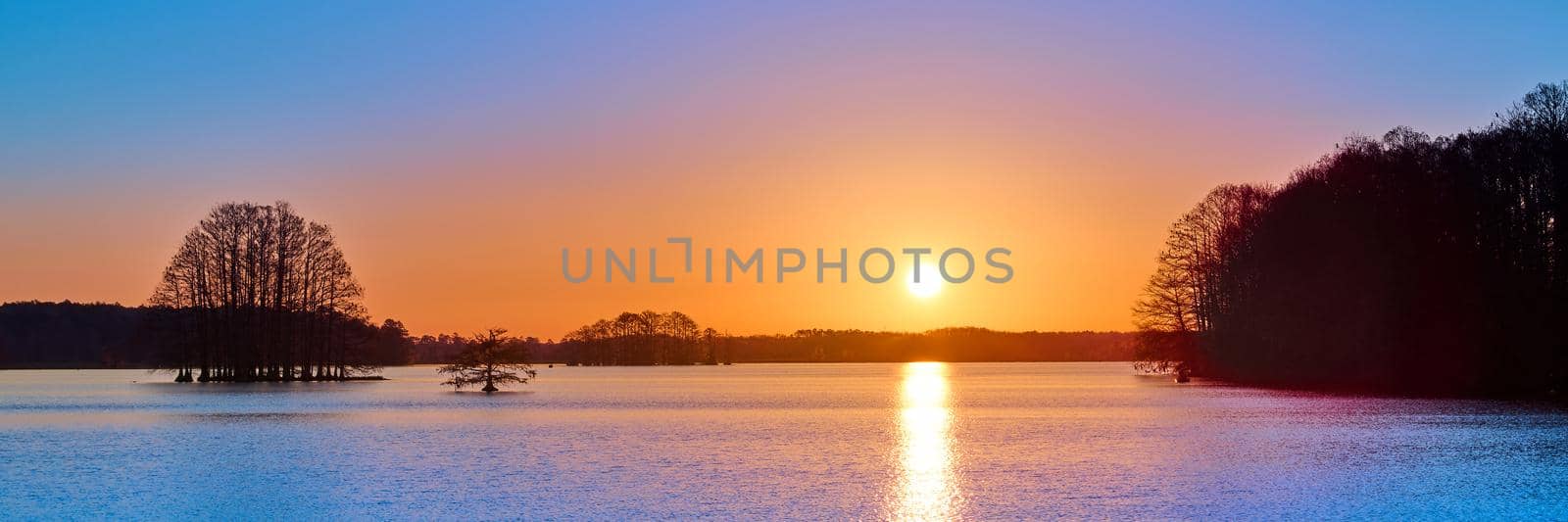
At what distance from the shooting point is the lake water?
20.7 meters

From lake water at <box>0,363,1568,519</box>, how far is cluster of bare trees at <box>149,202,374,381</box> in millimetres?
32399

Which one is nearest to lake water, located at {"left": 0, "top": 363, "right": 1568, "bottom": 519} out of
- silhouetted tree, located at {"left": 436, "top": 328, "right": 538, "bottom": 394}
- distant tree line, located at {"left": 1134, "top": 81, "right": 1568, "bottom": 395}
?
distant tree line, located at {"left": 1134, "top": 81, "right": 1568, "bottom": 395}

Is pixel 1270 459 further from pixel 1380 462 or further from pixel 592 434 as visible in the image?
pixel 592 434

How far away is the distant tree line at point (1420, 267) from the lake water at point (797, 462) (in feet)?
20.9

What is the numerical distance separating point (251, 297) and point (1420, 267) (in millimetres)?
64679

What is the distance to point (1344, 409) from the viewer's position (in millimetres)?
46344

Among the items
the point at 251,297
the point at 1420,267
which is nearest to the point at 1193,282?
the point at 1420,267

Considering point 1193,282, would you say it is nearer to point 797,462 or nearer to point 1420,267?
point 1420,267

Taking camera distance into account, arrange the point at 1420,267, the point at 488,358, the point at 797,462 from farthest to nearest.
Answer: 1. the point at 488,358
2. the point at 1420,267
3. the point at 797,462

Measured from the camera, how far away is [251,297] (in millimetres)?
82125

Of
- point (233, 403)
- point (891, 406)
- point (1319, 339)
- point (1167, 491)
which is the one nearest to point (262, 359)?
point (233, 403)

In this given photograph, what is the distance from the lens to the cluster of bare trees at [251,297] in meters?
81.0

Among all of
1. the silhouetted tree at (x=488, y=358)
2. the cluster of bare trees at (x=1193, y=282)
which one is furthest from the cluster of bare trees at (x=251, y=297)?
the cluster of bare trees at (x=1193, y=282)

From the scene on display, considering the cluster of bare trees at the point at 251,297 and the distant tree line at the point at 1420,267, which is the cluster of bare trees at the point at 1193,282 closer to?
the distant tree line at the point at 1420,267
